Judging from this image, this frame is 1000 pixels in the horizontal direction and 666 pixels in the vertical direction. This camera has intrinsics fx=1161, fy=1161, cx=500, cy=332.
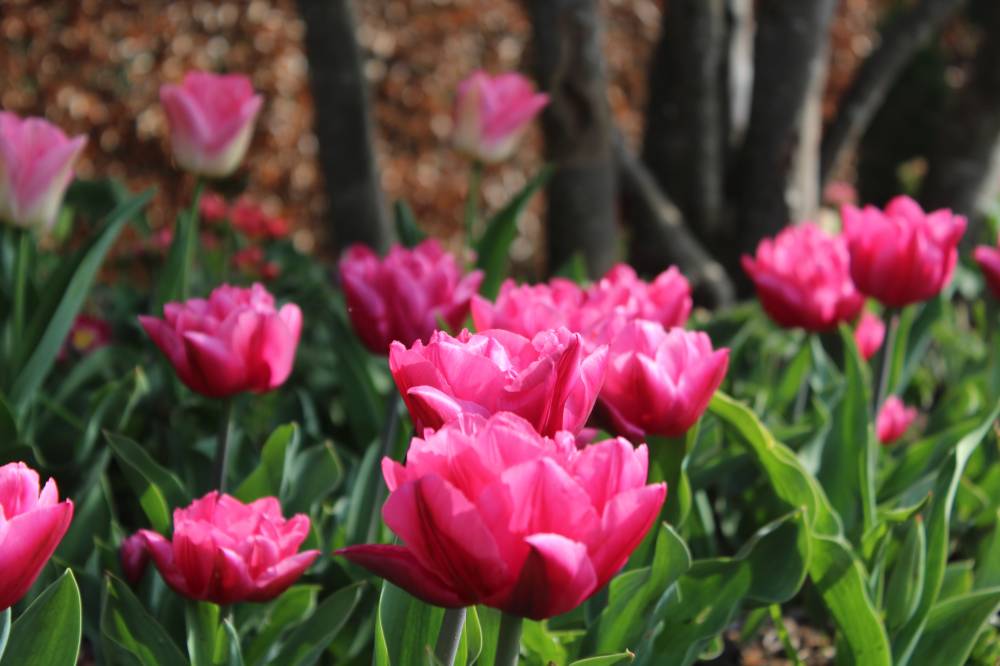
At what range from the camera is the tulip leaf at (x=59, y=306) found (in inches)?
63.7

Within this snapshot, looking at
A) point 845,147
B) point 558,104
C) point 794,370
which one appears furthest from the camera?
point 845,147

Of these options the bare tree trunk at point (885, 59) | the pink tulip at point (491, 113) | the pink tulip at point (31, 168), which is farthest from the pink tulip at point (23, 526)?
the bare tree trunk at point (885, 59)

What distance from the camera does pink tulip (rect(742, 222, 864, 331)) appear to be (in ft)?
5.53

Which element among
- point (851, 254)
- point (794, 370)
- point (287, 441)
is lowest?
point (794, 370)

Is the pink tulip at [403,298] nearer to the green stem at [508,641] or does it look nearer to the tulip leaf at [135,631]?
the tulip leaf at [135,631]

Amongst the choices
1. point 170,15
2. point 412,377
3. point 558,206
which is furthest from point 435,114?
point 412,377

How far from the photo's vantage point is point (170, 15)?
216 inches

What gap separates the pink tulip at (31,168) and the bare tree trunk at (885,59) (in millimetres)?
2423

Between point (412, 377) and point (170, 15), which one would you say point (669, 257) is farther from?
point (170, 15)

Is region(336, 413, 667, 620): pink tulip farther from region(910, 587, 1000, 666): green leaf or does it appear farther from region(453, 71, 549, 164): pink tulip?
region(453, 71, 549, 164): pink tulip

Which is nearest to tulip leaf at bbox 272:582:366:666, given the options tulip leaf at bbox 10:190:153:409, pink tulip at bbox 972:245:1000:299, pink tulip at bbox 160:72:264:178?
tulip leaf at bbox 10:190:153:409

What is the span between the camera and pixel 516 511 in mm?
758

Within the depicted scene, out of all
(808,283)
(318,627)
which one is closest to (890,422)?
(808,283)

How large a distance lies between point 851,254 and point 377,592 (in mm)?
811
